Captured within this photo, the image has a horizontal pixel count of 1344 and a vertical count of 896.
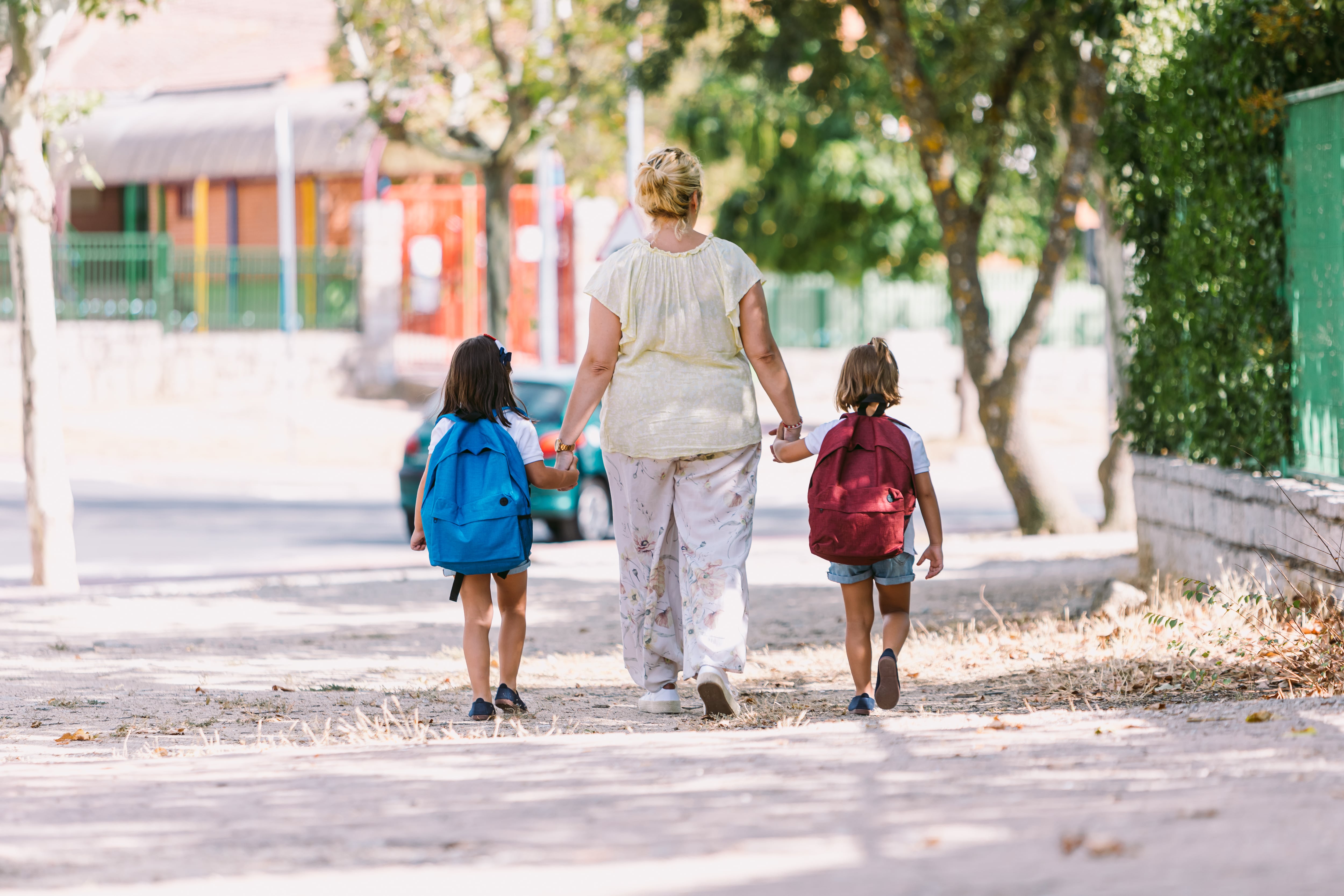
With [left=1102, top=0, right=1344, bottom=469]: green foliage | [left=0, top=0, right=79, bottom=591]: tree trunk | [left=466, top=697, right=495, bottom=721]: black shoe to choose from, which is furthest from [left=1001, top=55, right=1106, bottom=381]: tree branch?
[left=466, top=697, right=495, bottom=721]: black shoe

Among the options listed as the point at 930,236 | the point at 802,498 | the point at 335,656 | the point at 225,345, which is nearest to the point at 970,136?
the point at 802,498

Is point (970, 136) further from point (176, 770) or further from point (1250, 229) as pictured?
point (176, 770)

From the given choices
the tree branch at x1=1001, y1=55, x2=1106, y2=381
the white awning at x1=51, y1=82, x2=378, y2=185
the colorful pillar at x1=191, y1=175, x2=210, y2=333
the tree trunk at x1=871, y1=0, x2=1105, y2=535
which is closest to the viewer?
the tree branch at x1=1001, y1=55, x2=1106, y2=381

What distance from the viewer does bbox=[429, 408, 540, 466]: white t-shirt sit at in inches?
235

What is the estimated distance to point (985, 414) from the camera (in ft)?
43.7

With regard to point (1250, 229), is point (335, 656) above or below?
below

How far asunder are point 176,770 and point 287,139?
2042 cm

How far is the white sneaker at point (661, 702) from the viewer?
6.03 m

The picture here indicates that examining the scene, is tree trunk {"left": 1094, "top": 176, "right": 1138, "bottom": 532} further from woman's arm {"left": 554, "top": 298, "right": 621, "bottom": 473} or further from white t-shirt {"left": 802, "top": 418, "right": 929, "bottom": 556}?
woman's arm {"left": 554, "top": 298, "right": 621, "bottom": 473}

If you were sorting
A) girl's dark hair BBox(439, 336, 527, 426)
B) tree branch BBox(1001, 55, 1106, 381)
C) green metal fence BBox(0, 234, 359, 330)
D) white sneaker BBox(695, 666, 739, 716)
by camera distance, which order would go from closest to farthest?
white sneaker BBox(695, 666, 739, 716), girl's dark hair BBox(439, 336, 527, 426), tree branch BBox(1001, 55, 1106, 381), green metal fence BBox(0, 234, 359, 330)

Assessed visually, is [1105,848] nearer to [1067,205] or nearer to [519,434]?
[519,434]

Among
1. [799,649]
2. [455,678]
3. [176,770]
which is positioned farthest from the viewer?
[799,649]

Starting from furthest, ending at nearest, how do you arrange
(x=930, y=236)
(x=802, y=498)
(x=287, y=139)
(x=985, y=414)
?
(x=930, y=236) → (x=287, y=139) → (x=802, y=498) → (x=985, y=414)

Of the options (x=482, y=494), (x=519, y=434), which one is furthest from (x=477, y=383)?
(x=482, y=494)
